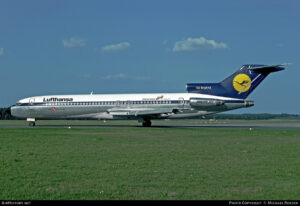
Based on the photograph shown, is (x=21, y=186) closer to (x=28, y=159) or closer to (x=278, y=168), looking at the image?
(x=28, y=159)

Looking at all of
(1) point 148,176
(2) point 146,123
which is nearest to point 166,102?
(2) point 146,123

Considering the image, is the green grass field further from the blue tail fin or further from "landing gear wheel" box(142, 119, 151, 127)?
"landing gear wheel" box(142, 119, 151, 127)

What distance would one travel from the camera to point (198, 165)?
443 inches

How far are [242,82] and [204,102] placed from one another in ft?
14.6

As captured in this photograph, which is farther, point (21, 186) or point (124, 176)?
point (124, 176)

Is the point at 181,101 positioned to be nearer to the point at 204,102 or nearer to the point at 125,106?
the point at 204,102

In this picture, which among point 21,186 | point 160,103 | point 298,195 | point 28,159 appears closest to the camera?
point 298,195

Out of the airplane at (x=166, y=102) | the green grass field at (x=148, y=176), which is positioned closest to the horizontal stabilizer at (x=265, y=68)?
the airplane at (x=166, y=102)

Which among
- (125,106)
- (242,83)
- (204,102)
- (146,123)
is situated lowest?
(146,123)

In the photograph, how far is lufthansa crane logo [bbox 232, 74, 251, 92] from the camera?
128ft

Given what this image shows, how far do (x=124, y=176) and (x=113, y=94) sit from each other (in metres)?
34.0

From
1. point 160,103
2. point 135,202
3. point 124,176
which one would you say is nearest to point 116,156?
point 124,176

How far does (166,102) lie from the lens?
40.4 m

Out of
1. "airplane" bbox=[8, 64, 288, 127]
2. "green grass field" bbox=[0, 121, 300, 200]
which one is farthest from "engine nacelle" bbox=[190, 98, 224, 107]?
"green grass field" bbox=[0, 121, 300, 200]
